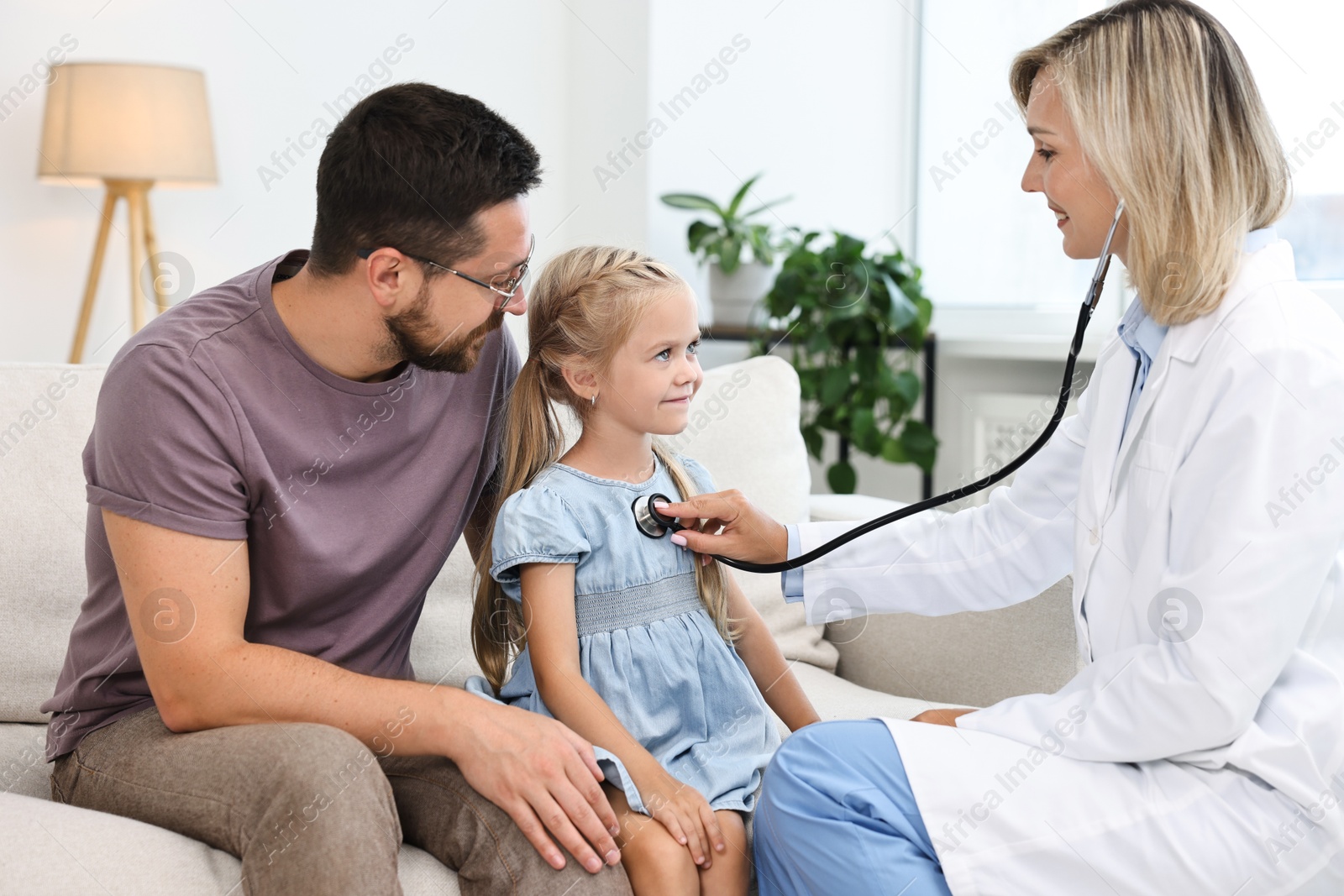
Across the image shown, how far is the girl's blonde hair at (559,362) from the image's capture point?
1318 mm

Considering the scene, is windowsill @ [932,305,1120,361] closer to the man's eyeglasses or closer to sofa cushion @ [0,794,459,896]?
the man's eyeglasses

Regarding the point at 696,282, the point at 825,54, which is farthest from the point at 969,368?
the point at 825,54

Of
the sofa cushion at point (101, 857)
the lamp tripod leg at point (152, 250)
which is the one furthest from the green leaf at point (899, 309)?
the sofa cushion at point (101, 857)

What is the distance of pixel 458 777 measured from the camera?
1138 millimetres

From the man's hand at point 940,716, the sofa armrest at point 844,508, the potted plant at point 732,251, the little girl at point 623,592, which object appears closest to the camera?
the little girl at point 623,592

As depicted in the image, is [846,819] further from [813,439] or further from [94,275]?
[94,275]

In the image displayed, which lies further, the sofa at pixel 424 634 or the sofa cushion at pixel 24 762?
the sofa cushion at pixel 24 762

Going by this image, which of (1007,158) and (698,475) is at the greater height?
(1007,158)

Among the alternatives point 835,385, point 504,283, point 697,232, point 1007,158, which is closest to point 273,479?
point 504,283

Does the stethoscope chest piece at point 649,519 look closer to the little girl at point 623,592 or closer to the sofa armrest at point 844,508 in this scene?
the little girl at point 623,592

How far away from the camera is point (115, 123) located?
2320 mm

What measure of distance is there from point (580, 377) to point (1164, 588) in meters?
0.68

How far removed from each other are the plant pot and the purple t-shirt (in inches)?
67.8

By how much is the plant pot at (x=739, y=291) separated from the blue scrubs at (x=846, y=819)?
199 centimetres
